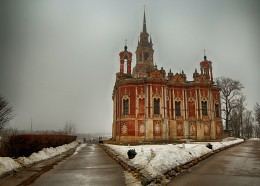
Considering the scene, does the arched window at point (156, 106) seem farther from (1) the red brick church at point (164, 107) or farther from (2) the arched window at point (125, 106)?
(2) the arched window at point (125, 106)

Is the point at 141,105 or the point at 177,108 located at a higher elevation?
the point at 141,105

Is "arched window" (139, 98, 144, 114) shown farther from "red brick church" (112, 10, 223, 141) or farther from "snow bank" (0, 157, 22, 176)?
"snow bank" (0, 157, 22, 176)

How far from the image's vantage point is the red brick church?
3428 centimetres

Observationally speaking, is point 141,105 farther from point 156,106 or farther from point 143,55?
point 143,55

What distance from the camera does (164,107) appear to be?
35.4 m

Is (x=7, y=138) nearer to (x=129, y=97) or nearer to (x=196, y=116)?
(x=129, y=97)

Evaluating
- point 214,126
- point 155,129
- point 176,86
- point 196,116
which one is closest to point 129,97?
point 155,129

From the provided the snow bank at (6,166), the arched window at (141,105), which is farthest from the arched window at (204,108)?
the snow bank at (6,166)

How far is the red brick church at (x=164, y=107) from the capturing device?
34.3 meters

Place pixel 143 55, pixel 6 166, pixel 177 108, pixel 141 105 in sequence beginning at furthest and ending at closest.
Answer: pixel 143 55 → pixel 177 108 → pixel 141 105 → pixel 6 166

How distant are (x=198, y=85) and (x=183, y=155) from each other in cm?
2959

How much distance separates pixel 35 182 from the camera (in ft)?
26.3

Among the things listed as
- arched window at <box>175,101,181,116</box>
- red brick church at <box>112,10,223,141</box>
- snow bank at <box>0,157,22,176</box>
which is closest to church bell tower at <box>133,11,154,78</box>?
red brick church at <box>112,10,223,141</box>

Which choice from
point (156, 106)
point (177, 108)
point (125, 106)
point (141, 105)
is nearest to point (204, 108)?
point (177, 108)
